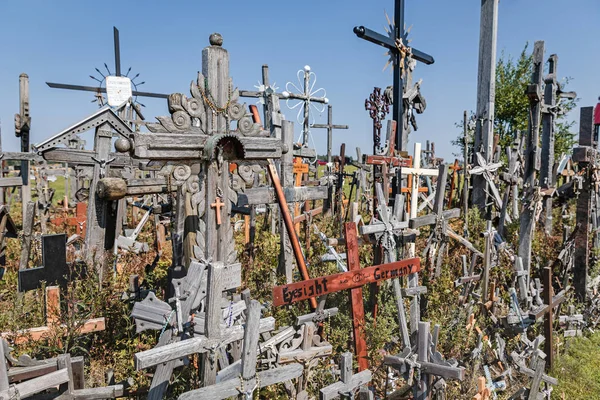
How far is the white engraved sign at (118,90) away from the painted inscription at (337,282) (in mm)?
5504

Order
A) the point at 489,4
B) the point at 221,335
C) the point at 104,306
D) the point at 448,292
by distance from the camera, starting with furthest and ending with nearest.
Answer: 1. the point at 489,4
2. the point at 448,292
3. the point at 104,306
4. the point at 221,335

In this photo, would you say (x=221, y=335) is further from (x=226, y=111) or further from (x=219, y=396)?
(x=226, y=111)

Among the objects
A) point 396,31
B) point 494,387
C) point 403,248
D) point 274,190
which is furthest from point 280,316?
point 396,31

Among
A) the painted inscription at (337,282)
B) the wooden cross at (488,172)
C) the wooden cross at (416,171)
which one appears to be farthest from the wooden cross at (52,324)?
the wooden cross at (488,172)

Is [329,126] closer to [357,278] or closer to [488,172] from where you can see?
[488,172]

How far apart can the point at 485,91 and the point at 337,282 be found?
23.7 ft

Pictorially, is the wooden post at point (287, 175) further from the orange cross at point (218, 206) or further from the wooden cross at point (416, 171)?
the orange cross at point (218, 206)

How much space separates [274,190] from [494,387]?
3.37 m

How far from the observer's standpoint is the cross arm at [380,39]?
710cm

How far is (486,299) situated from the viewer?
6227 millimetres

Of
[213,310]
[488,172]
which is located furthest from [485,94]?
[213,310]

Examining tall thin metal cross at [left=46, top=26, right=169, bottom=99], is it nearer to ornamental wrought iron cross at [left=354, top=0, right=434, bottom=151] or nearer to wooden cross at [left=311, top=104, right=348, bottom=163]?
ornamental wrought iron cross at [left=354, top=0, right=434, bottom=151]

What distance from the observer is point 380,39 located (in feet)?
24.9

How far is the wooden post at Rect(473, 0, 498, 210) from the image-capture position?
954cm
